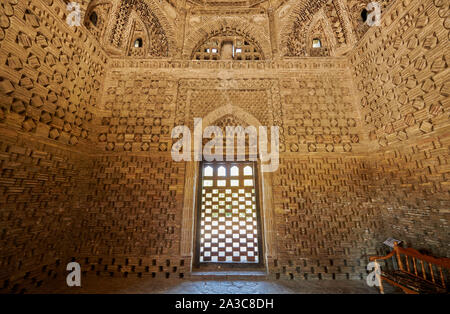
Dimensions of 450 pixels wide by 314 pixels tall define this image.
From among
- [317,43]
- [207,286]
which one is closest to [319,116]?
[317,43]

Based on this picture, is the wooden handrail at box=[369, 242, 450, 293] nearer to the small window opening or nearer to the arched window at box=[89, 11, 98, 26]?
the small window opening

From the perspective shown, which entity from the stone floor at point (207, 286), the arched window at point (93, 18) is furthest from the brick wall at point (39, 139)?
the arched window at point (93, 18)

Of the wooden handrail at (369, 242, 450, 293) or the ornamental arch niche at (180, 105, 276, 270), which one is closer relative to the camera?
the wooden handrail at (369, 242, 450, 293)

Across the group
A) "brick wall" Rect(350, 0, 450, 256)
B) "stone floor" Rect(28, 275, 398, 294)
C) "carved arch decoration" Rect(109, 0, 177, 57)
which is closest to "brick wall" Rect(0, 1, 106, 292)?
"stone floor" Rect(28, 275, 398, 294)

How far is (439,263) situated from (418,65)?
9.76 ft

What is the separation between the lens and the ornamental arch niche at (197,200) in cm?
345

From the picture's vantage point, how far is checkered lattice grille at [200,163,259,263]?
150 inches

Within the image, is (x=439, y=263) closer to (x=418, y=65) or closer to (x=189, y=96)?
(x=418, y=65)

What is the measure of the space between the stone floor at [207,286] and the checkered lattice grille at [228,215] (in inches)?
22.4

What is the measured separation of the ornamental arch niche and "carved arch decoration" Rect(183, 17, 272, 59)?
1.81m

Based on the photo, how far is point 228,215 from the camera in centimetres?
402

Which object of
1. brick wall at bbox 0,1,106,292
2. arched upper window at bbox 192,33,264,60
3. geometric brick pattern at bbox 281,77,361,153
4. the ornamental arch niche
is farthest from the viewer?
arched upper window at bbox 192,33,264,60

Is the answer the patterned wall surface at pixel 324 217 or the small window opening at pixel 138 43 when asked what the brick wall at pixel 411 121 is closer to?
the patterned wall surface at pixel 324 217

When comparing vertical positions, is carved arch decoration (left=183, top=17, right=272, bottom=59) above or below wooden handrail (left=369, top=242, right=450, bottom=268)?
above
